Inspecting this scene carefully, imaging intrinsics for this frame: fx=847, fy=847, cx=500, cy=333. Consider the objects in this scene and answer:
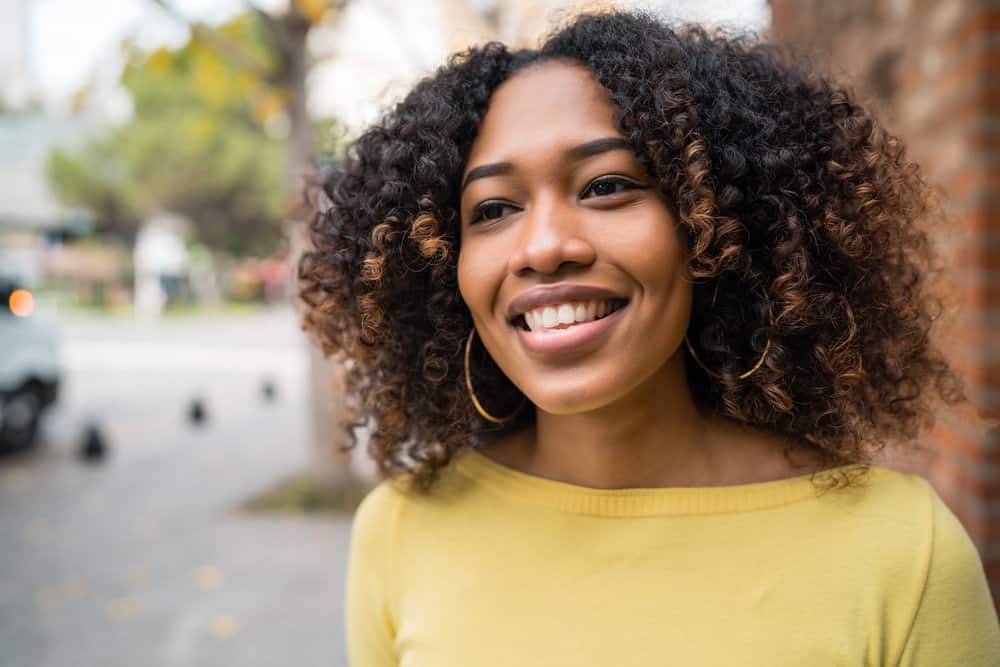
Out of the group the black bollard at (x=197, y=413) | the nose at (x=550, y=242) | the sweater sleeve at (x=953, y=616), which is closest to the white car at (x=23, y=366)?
the black bollard at (x=197, y=413)

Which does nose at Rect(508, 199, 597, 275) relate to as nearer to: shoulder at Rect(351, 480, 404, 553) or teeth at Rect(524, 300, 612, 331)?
teeth at Rect(524, 300, 612, 331)

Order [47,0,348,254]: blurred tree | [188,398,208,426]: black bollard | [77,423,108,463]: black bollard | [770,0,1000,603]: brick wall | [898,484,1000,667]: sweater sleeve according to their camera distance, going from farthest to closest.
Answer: [47,0,348,254]: blurred tree < [188,398,208,426]: black bollard < [77,423,108,463]: black bollard < [770,0,1000,603]: brick wall < [898,484,1000,667]: sweater sleeve

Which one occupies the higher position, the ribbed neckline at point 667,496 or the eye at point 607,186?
the eye at point 607,186

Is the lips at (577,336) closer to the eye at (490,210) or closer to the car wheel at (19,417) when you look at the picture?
the eye at (490,210)

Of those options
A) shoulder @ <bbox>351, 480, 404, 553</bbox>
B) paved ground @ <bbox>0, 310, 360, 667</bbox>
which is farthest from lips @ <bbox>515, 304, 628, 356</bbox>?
paved ground @ <bbox>0, 310, 360, 667</bbox>

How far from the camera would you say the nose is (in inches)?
53.9

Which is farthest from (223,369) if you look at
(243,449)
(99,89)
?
(99,89)

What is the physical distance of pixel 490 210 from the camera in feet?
5.01

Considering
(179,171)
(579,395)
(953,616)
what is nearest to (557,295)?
(579,395)

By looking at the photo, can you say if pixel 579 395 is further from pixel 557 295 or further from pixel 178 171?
pixel 178 171

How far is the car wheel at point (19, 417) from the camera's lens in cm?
839

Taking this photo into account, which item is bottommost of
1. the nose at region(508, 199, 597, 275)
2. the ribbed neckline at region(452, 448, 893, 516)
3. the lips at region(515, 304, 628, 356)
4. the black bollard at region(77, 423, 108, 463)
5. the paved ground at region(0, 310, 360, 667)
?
the paved ground at region(0, 310, 360, 667)

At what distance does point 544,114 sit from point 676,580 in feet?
2.70

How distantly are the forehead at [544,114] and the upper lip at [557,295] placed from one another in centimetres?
24
